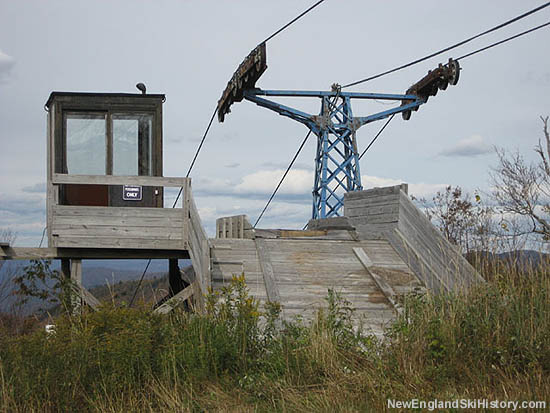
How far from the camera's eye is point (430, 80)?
1855 cm

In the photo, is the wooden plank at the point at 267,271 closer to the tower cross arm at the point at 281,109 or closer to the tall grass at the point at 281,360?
the tall grass at the point at 281,360

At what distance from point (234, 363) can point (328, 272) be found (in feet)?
13.5

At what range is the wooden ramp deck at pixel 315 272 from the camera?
9016 mm

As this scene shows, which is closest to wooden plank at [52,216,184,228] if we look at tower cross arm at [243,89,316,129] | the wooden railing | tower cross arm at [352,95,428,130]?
the wooden railing

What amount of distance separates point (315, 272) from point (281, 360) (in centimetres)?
408

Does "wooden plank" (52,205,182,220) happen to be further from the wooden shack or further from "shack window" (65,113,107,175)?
"shack window" (65,113,107,175)

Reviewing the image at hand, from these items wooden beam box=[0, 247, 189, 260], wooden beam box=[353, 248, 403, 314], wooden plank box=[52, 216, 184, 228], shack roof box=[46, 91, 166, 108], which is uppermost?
shack roof box=[46, 91, 166, 108]

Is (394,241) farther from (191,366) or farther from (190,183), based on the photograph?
(191,366)

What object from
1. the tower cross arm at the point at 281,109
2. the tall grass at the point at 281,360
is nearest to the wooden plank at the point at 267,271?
the tall grass at the point at 281,360

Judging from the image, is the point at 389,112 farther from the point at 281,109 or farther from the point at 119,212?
the point at 119,212

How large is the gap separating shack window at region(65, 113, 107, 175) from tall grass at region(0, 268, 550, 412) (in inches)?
247

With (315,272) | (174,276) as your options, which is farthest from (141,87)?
(315,272)

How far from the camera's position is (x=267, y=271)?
9.93 m

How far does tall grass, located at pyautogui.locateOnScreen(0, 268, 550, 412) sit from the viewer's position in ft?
17.9
